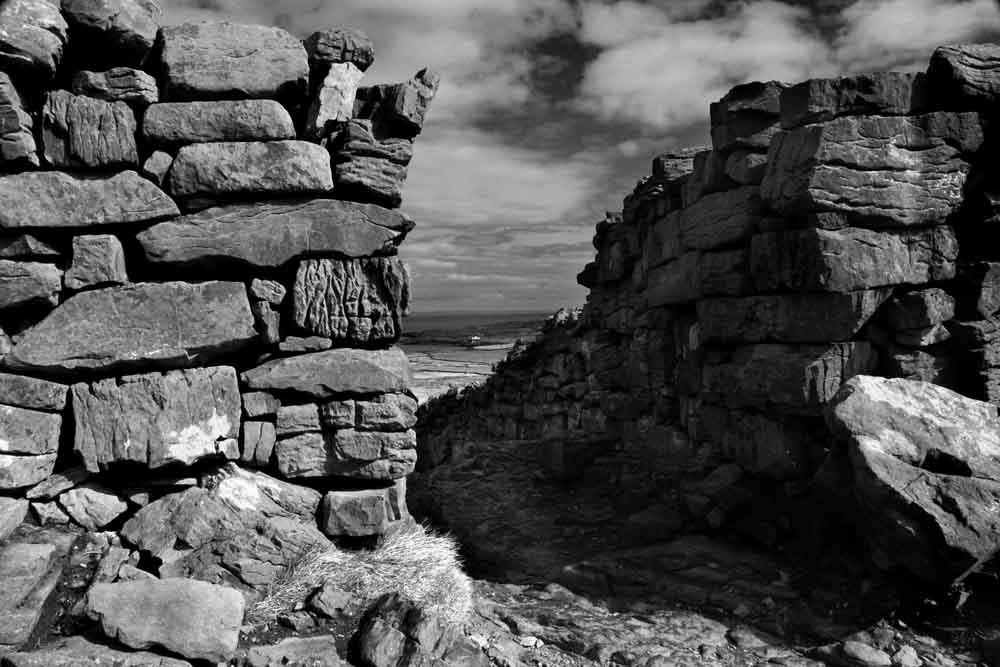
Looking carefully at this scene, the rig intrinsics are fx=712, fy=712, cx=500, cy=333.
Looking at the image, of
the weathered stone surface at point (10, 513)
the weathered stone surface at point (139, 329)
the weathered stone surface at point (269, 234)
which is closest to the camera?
the weathered stone surface at point (10, 513)

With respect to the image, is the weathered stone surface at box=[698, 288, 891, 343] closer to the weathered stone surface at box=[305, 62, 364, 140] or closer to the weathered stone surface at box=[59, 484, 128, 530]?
the weathered stone surface at box=[305, 62, 364, 140]

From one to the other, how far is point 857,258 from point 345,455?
18.7 feet

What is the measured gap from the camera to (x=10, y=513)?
5355 mm

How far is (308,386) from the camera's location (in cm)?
619

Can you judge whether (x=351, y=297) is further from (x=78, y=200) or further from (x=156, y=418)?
(x=78, y=200)

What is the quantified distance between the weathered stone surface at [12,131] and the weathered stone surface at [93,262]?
0.73 meters

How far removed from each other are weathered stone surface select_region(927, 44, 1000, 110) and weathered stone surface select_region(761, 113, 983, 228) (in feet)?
0.74

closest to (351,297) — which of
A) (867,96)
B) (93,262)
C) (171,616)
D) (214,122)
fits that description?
(214,122)

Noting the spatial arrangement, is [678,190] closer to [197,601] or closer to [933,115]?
[933,115]

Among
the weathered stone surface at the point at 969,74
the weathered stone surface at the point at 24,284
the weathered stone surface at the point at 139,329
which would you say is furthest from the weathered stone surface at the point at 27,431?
the weathered stone surface at the point at 969,74

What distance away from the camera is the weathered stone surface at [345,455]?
6.25 metres

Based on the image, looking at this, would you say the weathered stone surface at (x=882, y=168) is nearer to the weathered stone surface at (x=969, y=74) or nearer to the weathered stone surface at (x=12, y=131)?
the weathered stone surface at (x=969, y=74)

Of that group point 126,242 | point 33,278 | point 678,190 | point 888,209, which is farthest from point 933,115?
point 33,278

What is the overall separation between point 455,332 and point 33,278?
135 feet
